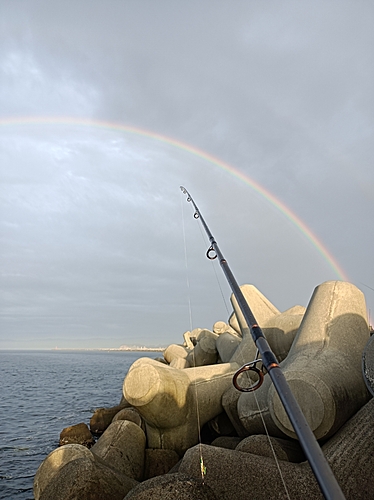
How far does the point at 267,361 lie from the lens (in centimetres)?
215

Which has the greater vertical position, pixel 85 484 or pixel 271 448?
pixel 85 484

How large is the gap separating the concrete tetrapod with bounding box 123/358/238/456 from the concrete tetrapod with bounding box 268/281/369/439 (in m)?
1.77

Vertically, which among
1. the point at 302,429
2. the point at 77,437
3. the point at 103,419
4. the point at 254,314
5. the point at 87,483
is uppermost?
the point at 302,429

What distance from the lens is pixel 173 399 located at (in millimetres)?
5988

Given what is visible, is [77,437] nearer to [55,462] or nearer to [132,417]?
[132,417]

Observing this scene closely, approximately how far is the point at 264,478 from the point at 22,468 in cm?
688

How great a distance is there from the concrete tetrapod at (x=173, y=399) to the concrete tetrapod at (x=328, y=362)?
1.77m

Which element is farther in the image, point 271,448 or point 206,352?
point 206,352

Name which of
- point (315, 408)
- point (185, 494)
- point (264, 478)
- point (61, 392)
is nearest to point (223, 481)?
point (264, 478)

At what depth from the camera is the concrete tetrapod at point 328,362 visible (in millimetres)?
4055

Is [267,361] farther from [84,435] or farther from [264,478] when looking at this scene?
[84,435]

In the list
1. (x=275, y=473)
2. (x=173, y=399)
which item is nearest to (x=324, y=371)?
(x=275, y=473)

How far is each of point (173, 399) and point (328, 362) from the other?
2351 millimetres

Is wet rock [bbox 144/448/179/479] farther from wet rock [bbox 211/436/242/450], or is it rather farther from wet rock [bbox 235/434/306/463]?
wet rock [bbox 235/434/306/463]
